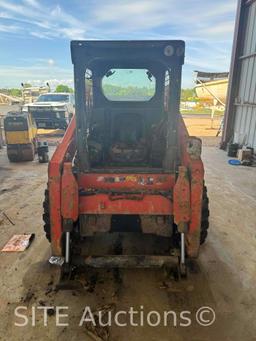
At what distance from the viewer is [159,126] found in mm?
3717

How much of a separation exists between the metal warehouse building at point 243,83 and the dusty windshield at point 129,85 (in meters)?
6.88

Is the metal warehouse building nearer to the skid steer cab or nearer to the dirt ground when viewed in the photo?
the dirt ground

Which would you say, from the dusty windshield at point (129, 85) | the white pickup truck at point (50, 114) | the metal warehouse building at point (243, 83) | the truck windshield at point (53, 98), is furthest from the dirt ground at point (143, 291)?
the truck windshield at point (53, 98)

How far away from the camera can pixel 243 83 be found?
10812mm

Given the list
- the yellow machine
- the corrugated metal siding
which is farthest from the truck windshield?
the corrugated metal siding

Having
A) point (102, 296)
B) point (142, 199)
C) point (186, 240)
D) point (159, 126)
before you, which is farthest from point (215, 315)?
point (159, 126)

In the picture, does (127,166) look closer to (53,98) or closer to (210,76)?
(53,98)

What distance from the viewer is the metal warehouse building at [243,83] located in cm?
991

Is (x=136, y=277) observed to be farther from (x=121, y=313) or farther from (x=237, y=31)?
(x=237, y=31)

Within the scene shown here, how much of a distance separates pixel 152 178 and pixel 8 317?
6.48ft

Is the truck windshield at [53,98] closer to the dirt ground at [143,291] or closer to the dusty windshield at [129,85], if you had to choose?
the dirt ground at [143,291]

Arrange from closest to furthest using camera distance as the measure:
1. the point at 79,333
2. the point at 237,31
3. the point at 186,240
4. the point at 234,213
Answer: the point at 79,333 → the point at 186,240 → the point at 234,213 → the point at 237,31

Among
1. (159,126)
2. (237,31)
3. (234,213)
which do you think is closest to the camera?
(159,126)

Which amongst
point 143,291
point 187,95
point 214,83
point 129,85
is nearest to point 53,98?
point 214,83
